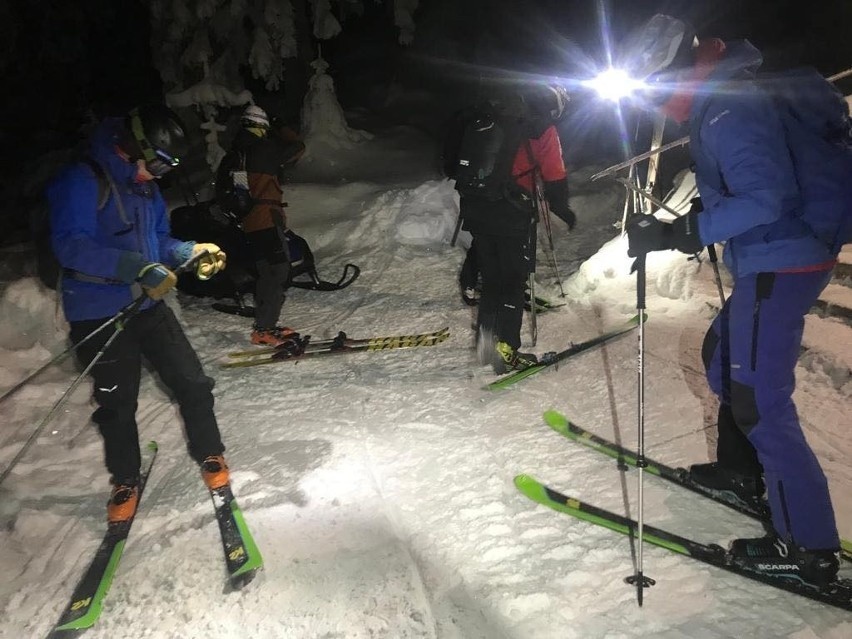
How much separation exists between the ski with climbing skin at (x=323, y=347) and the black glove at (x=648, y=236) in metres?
3.12

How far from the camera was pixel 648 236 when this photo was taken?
2666mm

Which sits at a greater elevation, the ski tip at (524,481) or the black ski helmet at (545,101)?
the black ski helmet at (545,101)

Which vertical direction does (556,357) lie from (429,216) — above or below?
below

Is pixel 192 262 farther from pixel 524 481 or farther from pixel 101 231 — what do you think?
pixel 524 481

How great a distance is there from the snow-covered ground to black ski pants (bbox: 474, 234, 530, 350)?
440 mm

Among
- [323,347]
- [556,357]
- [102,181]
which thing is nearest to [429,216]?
[323,347]

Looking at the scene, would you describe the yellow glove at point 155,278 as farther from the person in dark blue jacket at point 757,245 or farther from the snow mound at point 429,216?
the snow mound at point 429,216

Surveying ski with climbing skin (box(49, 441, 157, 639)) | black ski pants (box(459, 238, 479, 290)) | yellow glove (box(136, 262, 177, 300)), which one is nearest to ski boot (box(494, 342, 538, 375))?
black ski pants (box(459, 238, 479, 290))

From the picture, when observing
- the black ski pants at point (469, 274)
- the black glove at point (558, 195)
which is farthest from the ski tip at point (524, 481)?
the black ski pants at point (469, 274)

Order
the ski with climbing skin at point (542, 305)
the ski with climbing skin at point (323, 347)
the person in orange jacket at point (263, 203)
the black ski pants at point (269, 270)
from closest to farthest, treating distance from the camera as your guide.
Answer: the person in orange jacket at point (263, 203)
the ski with climbing skin at point (323, 347)
the black ski pants at point (269, 270)
the ski with climbing skin at point (542, 305)

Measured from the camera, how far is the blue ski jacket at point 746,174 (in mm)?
2203

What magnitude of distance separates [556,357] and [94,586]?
3.67 meters

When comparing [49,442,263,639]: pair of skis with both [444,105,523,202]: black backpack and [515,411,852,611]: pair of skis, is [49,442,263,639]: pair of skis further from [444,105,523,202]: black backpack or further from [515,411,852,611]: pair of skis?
[444,105,523,202]: black backpack

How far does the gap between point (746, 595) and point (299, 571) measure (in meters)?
2.11
